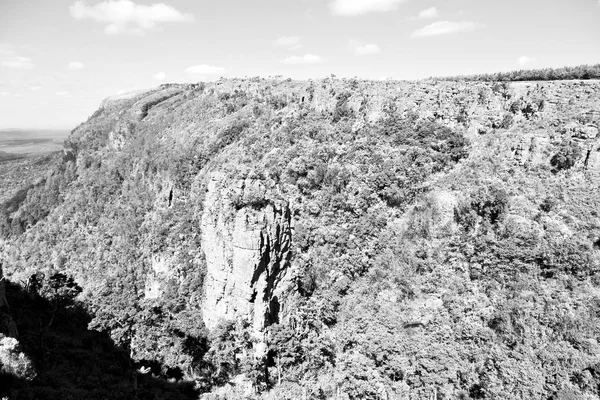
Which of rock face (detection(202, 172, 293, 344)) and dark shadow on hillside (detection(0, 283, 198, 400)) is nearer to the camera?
dark shadow on hillside (detection(0, 283, 198, 400))

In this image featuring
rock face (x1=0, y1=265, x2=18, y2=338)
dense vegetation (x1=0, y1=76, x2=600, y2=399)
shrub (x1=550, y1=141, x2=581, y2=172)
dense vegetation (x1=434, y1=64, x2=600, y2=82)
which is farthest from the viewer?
dense vegetation (x1=434, y1=64, x2=600, y2=82)

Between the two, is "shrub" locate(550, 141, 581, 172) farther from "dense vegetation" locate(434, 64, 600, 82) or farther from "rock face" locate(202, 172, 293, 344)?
"rock face" locate(202, 172, 293, 344)

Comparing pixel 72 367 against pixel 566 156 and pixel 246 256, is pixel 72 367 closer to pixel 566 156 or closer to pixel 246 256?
pixel 246 256

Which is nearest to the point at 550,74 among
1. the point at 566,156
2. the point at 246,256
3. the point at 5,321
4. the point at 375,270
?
the point at 566,156

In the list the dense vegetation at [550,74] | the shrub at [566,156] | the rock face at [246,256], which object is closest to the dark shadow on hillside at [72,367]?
the rock face at [246,256]

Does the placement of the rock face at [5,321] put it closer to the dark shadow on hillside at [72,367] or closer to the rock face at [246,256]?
the dark shadow on hillside at [72,367]

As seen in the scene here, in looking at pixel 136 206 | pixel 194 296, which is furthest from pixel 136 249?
pixel 194 296

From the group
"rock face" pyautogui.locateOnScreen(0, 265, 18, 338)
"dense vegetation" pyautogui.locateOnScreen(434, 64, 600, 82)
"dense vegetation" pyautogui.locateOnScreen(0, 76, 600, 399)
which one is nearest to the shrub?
"dense vegetation" pyautogui.locateOnScreen(0, 76, 600, 399)
